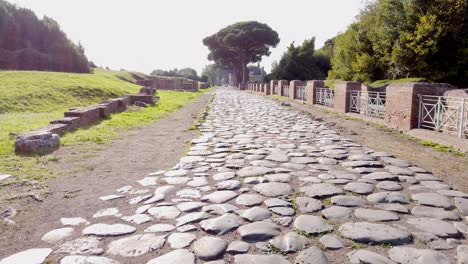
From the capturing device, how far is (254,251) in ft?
8.02

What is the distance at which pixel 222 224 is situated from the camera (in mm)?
2900

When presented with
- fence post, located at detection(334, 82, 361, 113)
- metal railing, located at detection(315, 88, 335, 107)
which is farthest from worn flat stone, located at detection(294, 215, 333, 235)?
metal railing, located at detection(315, 88, 335, 107)

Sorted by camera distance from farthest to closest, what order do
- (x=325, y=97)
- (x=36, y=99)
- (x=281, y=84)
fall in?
(x=281, y=84) < (x=325, y=97) < (x=36, y=99)

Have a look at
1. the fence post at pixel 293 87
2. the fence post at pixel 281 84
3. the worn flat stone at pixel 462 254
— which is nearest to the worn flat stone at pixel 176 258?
the worn flat stone at pixel 462 254

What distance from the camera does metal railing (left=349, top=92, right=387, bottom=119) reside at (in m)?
10.4

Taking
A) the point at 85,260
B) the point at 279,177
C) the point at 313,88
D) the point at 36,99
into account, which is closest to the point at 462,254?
the point at 279,177

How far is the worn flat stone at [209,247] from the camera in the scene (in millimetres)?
2383

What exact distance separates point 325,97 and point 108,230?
13734 millimetres

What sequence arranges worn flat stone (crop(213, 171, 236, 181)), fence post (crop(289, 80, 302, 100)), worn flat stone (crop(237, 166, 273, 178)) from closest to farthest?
1. worn flat stone (crop(213, 171, 236, 181))
2. worn flat stone (crop(237, 166, 273, 178))
3. fence post (crop(289, 80, 302, 100))

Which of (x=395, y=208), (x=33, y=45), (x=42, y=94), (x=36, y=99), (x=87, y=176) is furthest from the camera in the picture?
(x=33, y=45)

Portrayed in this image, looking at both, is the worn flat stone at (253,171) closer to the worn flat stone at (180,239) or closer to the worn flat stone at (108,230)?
the worn flat stone at (180,239)

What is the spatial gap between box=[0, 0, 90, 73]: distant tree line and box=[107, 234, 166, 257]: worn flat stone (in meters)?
33.4

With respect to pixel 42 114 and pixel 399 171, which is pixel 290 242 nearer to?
pixel 399 171

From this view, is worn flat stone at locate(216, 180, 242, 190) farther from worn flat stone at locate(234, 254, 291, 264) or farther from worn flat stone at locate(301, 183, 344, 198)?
worn flat stone at locate(234, 254, 291, 264)
